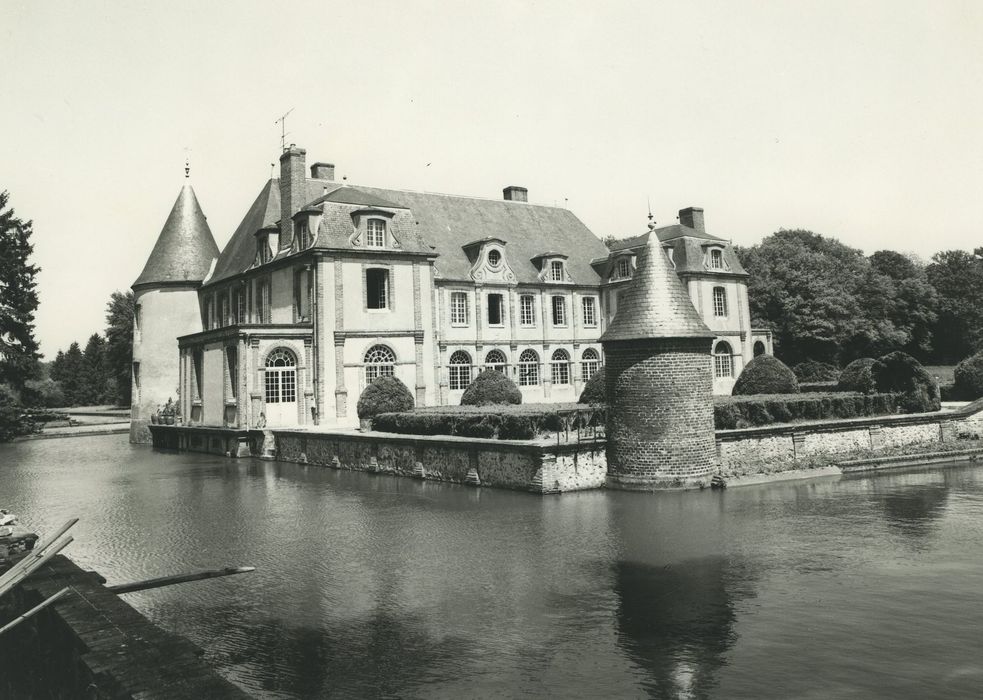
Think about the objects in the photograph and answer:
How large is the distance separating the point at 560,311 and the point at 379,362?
11.5m

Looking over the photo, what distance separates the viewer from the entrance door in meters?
28.0

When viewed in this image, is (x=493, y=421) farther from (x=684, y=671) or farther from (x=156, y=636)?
(x=156, y=636)

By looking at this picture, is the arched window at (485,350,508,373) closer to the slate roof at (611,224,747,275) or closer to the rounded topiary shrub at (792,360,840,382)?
the slate roof at (611,224,747,275)

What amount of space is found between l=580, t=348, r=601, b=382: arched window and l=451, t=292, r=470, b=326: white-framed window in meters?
6.84

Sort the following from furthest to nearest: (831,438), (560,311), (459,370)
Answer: (560,311) < (459,370) < (831,438)

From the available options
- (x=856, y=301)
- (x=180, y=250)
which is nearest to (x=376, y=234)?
(x=180, y=250)

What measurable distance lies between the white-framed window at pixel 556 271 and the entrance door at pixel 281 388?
45.9 ft

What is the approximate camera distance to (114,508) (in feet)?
51.9

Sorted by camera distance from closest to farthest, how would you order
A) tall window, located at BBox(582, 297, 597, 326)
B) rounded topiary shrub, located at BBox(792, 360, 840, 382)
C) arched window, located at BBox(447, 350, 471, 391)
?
arched window, located at BBox(447, 350, 471, 391) < tall window, located at BBox(582, 297, 597, 326) < rounded topiary shrub, located at BBox(792, 360, 840, 382)

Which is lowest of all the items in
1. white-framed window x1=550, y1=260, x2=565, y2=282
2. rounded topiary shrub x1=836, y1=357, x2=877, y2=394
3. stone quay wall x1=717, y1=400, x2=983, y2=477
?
stone quay wall x1=717, y1=400, x2=983, y2=477

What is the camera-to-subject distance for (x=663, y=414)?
15.2 m

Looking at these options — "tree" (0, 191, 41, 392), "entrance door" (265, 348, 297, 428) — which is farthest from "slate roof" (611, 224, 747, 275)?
"tree" (0, 191, 41, 392)

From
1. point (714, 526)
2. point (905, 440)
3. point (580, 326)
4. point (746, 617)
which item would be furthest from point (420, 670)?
point (580, 326)

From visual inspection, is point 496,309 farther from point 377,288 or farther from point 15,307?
point 15,307
